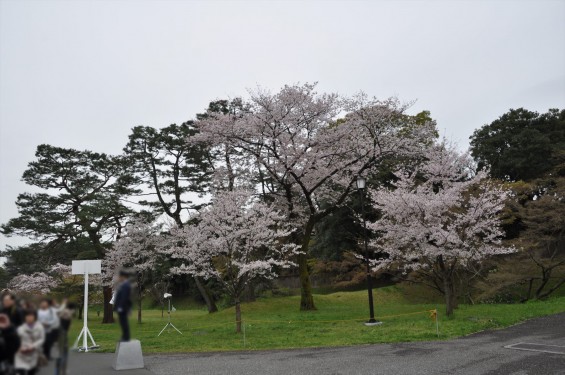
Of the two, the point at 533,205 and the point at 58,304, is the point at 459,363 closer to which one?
the point at 58,304

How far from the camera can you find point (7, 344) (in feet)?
3.39

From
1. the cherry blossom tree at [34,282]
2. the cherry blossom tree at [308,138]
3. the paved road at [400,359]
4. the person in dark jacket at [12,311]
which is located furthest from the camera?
the cherry blossom tree at [308,138]

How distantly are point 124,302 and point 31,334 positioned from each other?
28 cm

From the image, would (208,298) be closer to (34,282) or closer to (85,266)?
(34,282)

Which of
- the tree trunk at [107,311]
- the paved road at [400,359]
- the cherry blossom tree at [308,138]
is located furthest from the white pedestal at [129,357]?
the cherry blossom tree at [308,138]

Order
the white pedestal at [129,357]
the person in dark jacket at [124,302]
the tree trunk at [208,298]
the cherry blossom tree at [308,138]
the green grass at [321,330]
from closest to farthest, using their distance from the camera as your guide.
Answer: the person in dark jacket at [124,302] → the white pedestal at [129,357] → the green grass at [321,330] → the cherry blossom tree at [308,138] → the tree trunk at [208,298]

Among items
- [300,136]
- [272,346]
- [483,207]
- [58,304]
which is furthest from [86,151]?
[300,136]

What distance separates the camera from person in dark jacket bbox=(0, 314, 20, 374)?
1.01 meters

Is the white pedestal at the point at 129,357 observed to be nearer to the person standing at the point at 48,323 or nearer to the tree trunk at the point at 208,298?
the person standing at the point at 48,323

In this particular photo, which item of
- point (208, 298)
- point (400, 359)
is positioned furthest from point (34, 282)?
point (208, 298)

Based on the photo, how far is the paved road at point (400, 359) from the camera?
10523mm

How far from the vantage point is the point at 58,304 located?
109 cm

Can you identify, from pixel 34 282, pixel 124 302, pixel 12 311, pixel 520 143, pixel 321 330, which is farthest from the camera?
pixel 520 143

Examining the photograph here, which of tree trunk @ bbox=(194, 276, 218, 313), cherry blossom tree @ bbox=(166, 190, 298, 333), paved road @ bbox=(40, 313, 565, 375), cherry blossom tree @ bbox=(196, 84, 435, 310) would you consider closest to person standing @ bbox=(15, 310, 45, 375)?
paved road @ bbox=(40, 313, 565, 375)
